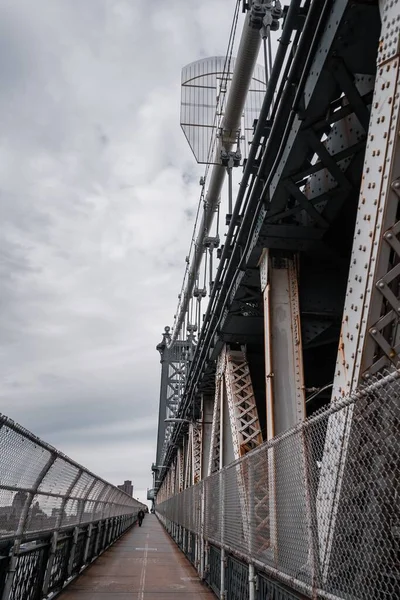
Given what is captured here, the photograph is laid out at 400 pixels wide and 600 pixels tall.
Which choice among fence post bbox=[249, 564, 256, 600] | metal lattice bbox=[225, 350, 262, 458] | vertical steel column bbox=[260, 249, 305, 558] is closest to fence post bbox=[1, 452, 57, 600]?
fence post bbox=[249, 564, 256, 600]

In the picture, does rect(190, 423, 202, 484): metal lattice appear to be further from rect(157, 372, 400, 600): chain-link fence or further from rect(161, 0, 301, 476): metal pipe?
rect(157, 372, 400, 600): chain-link fence

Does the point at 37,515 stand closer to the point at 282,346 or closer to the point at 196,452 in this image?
the point at 282,346

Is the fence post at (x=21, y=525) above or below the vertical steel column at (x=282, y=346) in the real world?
below

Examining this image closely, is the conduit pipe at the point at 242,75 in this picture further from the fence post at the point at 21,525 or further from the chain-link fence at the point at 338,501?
the fence post at the point at 21,525

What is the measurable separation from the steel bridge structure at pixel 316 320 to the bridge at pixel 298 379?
0.06ft

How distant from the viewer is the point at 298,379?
23.4 feet

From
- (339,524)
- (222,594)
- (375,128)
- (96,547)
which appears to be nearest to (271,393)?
(222,594)

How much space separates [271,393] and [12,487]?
3.59 meters

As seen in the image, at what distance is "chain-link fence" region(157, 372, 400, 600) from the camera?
2.73 meters

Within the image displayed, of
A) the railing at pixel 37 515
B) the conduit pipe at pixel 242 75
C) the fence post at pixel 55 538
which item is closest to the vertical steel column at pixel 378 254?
the railing at pixel 37 515

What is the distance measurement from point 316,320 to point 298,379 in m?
1.77

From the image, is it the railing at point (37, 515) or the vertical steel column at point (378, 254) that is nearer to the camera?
the vertical steel column at point (378, 254)

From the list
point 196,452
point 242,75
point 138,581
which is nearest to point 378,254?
point 138,581

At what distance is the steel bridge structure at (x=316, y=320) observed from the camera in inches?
121
